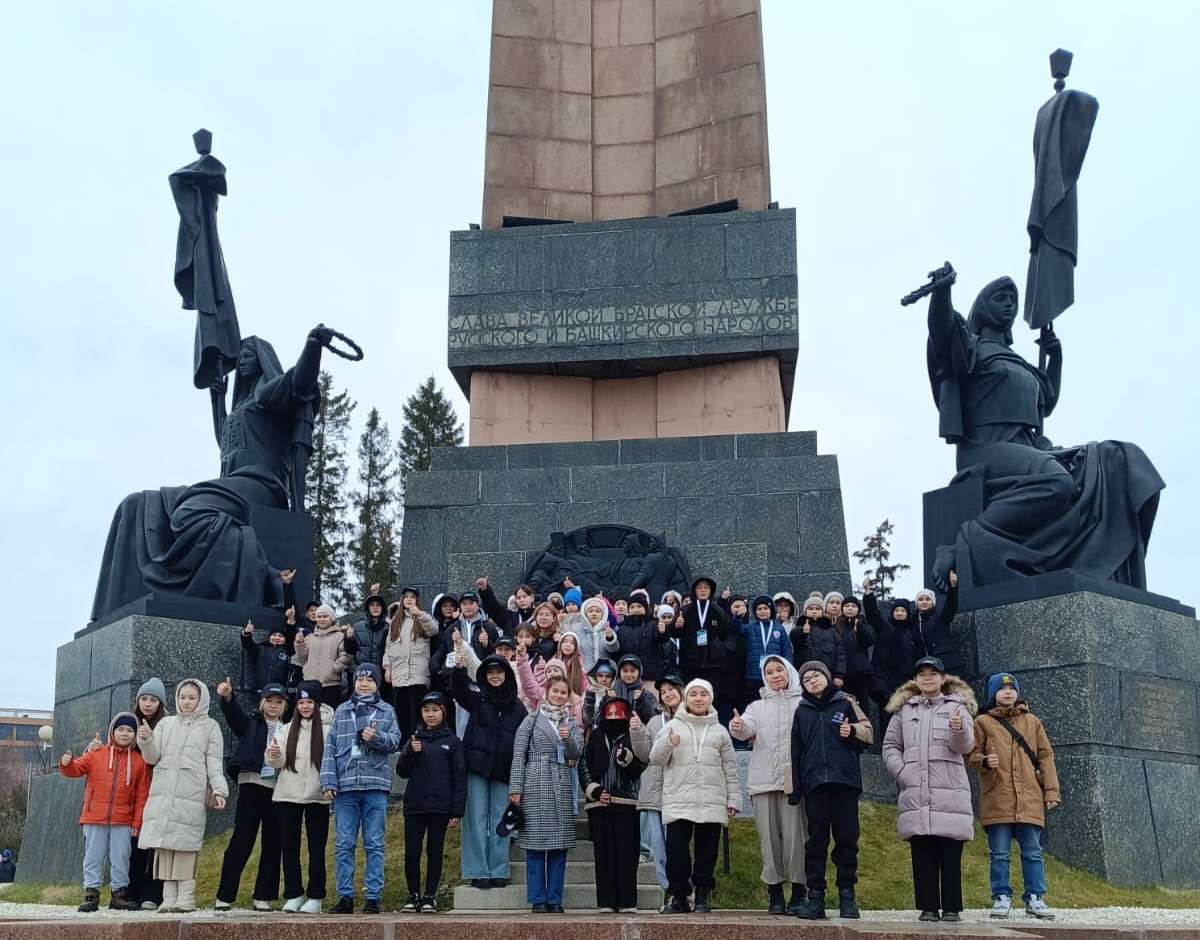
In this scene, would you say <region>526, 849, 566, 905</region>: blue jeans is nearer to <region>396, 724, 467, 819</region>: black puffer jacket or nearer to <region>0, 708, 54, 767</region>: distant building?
<region>396, 724, 467, 819</region>: black puffer jacket

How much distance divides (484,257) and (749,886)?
8.83 metres

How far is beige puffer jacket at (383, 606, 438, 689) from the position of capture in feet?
35.3

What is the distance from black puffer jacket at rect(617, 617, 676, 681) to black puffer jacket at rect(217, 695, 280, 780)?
2.72 m

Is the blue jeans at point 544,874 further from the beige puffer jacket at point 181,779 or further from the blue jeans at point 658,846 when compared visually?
the beige puffer jacket at point 181,779

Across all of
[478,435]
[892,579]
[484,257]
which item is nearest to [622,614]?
[478,435]

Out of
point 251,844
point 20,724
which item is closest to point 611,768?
point 251,844

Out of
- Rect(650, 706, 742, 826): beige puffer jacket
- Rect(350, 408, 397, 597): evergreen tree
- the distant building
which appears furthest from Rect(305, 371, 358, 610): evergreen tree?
Rect(650, 706, 742, 826): beige puffer jacket

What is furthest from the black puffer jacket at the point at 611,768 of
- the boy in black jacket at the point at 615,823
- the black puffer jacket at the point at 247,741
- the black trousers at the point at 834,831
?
the black puffer jacket at the point at 247,741

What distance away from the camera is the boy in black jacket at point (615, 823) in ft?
28.7

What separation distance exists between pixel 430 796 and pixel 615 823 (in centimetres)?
111

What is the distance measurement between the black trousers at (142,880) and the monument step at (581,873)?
230cm

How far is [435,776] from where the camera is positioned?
9.07m

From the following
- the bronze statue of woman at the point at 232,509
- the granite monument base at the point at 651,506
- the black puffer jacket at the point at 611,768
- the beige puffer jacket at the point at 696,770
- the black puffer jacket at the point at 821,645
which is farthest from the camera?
the granite monument base at the point at 651,506

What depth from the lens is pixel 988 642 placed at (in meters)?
12.7
